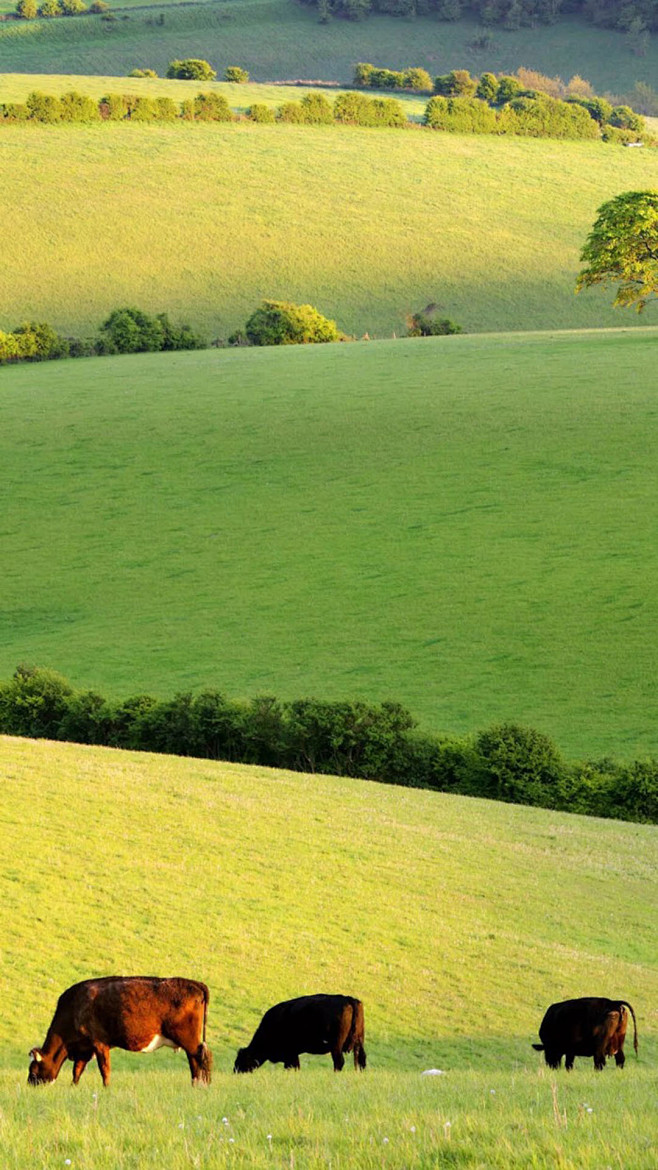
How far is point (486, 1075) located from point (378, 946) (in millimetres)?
6028

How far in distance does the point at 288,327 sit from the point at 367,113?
6072 centimetres

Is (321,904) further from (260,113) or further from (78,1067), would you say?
(260,113)

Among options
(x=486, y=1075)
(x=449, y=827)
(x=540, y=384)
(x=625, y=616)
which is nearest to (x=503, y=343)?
(x=540, y=384)

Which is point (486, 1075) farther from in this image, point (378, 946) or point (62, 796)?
point (62, 796)

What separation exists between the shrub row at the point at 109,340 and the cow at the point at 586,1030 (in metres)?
87.3

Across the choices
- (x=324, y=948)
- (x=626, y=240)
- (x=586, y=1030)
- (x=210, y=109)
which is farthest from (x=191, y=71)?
(x=586, y=1030)

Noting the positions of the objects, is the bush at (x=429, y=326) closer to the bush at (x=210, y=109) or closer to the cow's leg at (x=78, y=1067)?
the bush at (x=210, y=109)

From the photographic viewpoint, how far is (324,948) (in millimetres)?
17984

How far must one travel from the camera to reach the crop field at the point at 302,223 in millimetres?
110562

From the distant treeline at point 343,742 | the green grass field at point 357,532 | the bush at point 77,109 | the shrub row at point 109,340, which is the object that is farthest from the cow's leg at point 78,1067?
the bush at point 77,109

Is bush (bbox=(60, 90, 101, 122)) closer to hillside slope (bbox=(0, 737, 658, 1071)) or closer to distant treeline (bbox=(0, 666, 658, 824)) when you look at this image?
distant treeline (bbox=(0, 666, 658, 824))

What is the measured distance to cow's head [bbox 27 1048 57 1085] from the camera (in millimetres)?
11281

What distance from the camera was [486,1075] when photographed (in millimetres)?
12344

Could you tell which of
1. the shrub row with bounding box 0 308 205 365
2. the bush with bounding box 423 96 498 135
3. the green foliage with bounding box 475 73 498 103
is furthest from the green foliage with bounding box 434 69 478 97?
the shrub row with bounding box 0 308 205 365
